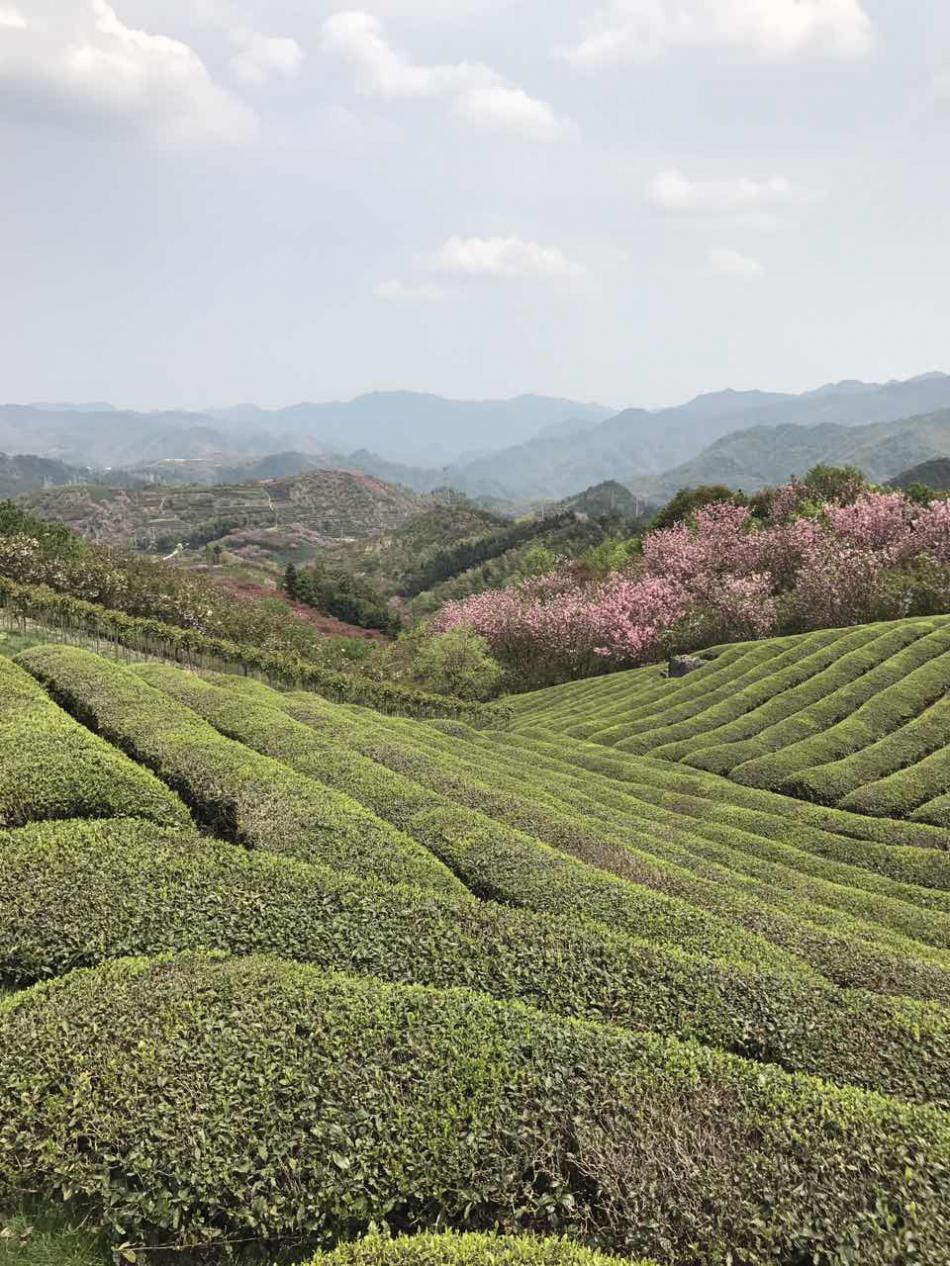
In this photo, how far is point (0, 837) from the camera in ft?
30.9

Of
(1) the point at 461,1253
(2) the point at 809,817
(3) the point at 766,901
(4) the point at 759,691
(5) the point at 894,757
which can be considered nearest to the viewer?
(1) the point at 461,1253

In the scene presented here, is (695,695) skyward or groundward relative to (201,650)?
groundward

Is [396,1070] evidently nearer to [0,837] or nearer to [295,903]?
[295,903]

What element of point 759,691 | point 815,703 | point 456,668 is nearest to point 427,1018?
point 815,703

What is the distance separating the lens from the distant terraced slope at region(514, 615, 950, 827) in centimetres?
2188

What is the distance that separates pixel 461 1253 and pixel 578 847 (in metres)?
9.00

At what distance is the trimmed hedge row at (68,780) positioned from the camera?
1062cm

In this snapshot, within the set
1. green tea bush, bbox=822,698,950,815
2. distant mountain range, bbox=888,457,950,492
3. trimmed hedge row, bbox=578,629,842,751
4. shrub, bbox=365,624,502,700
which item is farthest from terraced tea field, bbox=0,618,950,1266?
distant mountain range, bbox=888,457,950,492

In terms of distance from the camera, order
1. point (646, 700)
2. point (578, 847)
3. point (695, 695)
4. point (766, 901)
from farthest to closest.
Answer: point (646, 700) → point (695, 695) → point (578, 847) → point (766, 901)

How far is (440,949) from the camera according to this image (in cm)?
847

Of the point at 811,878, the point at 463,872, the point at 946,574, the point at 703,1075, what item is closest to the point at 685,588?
the point at 946,574

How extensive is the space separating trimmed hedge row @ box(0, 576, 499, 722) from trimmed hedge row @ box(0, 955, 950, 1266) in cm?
2803

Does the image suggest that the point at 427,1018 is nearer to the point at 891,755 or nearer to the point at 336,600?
the point at 891,755

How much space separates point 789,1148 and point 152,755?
1190cm
